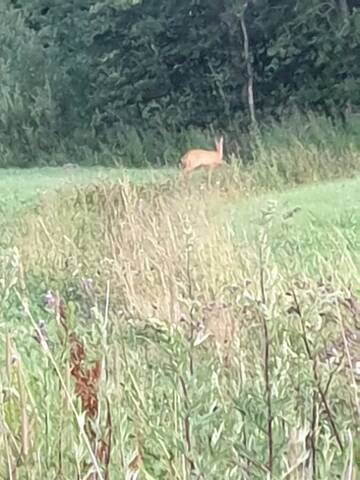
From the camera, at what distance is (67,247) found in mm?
6945

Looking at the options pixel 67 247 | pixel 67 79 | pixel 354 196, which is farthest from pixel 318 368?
pixel 67 79

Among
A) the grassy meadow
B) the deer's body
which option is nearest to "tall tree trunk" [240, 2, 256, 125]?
the deer's body

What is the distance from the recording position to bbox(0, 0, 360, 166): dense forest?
58.4ft

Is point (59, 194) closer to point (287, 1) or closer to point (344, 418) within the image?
point (344, 418)

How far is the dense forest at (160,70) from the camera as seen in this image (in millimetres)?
17797

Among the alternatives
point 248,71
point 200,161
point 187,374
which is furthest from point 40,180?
point 187,374

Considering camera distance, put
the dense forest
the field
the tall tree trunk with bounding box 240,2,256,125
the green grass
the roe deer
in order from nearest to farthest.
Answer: the field → the green grass → the roe deer → the dense forest → the tall tree trunk with bounding box 240,2,256,125

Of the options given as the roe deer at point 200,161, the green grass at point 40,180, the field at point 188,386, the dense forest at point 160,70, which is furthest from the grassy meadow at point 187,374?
the dense forest at point 160,70

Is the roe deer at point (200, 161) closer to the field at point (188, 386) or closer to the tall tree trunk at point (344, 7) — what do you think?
the tall tree trunk at point (344, 7)

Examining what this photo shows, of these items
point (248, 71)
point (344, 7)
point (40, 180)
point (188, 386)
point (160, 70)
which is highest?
point (344, 7)

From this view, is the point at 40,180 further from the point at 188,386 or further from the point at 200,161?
the point at 188,386

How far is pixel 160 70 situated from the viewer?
1958 centimetres

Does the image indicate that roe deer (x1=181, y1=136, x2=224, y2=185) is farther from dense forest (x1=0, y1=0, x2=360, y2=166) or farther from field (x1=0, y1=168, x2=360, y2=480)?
field (x1=0, y1=168, x2=360, y2=480)

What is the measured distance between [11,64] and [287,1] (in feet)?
14.9
